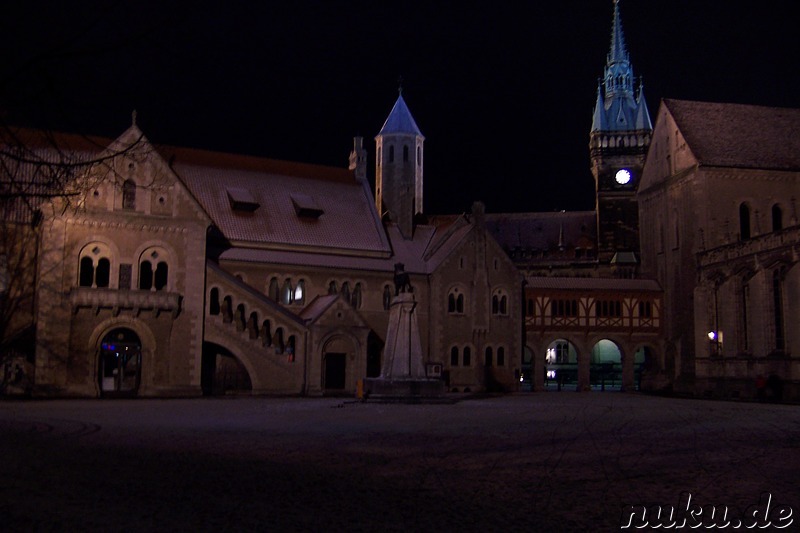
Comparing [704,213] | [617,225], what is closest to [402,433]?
[704,213]

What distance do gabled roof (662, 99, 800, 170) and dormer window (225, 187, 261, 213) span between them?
1359 inches

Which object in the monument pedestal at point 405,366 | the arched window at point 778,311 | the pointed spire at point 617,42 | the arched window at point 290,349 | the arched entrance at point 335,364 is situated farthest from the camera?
the pointed spire at point 617,42

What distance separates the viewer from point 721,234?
68688 millimetres

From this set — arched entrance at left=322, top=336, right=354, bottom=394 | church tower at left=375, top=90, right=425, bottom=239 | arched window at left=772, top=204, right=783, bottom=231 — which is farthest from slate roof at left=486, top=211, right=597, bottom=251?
arched entrance at left=322, top=336, right=354, bottom=394

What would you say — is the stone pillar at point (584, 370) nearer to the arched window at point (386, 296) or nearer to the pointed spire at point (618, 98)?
the arched window at point (386, 296)

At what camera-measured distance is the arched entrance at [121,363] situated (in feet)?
166

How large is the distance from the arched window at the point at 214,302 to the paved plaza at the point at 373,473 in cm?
2630

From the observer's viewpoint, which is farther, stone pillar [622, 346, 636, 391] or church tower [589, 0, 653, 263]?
church tower [589, 0, 653, 263]

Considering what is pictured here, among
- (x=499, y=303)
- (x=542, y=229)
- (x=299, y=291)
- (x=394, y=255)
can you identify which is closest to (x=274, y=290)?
(x=299, y=291)

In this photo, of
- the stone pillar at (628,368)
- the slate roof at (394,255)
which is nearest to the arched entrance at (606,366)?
the stone pillar at (628,368)

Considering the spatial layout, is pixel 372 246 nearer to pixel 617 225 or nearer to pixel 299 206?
pixel 299 206

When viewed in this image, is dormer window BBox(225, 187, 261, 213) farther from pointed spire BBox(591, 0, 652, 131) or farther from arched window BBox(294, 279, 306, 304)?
pointed spire BBox(591, 0, 652, 131)

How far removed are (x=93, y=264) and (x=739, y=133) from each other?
5139cm

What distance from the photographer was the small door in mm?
58875
